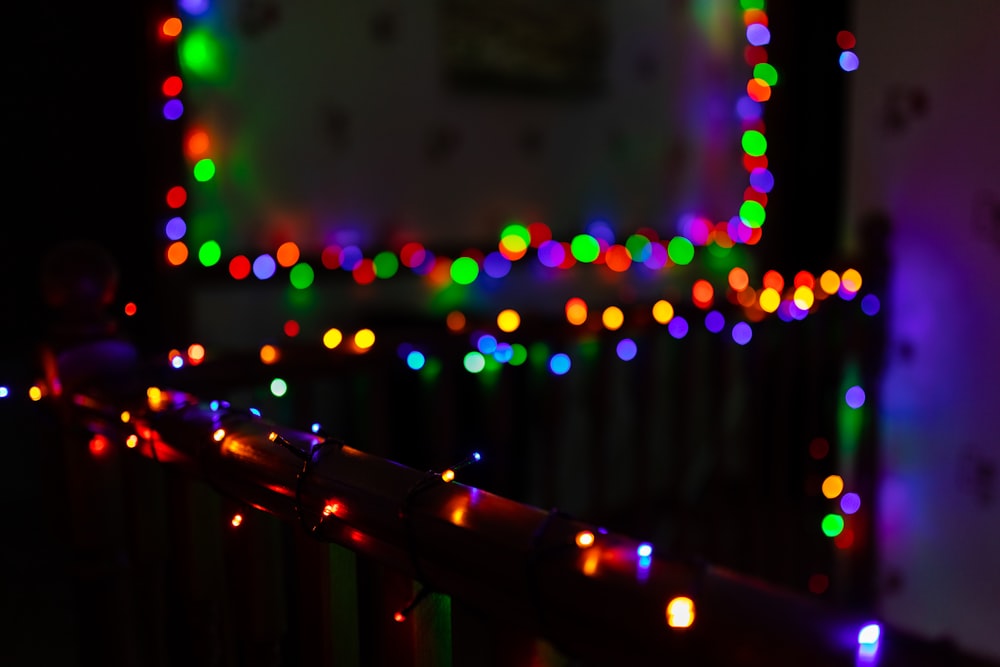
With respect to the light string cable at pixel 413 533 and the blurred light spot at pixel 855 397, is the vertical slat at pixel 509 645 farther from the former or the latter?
the blurred light spot at pixel 855 397

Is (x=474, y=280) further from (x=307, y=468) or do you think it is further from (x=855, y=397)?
(x=307, y=468)

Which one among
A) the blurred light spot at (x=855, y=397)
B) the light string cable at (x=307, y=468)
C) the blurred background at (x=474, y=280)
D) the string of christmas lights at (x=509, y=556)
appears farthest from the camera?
the blurred light spot at (x=855, y=397)

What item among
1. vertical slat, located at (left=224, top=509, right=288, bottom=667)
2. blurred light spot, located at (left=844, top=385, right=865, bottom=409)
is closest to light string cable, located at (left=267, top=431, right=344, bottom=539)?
vertical slat, located at (left=224, top=509, right=288, bottom=667)

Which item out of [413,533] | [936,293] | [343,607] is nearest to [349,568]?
[343,607]

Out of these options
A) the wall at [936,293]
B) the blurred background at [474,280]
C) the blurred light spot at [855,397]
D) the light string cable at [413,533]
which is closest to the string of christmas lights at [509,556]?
the light string cable at [413,533]

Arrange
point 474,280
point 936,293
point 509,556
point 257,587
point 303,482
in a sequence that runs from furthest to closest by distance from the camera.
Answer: point 474,280
point 936,293
point 257,587
point 303,482
point 509,556

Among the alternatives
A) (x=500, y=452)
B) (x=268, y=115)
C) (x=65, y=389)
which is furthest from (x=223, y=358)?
(x=268, y=115)

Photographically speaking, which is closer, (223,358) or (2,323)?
(223,358)

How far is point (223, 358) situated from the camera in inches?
61.5

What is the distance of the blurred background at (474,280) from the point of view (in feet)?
5.70

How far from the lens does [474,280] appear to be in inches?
140

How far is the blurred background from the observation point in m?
1.74

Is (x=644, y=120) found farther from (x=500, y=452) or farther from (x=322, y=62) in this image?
(x=500, y=452)

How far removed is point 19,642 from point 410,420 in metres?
1.18
